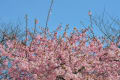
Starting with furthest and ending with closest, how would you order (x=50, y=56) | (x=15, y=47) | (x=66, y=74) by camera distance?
(x=15, y=47) → (x=50, y=56) → (x=66, y=74)

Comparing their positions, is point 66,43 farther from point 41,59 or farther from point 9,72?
point 9,72

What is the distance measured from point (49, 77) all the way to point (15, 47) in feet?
6.95

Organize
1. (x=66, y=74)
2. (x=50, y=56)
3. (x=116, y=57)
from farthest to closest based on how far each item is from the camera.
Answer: (x=116, y=57) < (x=50, y=56) < (x=66, y=74)

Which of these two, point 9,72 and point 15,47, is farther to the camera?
point 15,47

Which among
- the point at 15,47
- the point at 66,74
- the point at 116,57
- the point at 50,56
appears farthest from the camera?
the point at 15,47

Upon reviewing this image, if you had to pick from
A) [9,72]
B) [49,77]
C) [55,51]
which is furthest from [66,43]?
[9,72]

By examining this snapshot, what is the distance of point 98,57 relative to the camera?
7121 millimetres

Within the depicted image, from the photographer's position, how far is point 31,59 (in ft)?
22.5

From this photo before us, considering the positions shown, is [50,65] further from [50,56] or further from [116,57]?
[116,57]

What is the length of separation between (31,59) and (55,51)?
0.81m

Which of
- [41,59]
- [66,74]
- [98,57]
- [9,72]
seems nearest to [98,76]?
[98,57]

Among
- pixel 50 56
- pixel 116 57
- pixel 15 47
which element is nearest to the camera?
pixel 50 56

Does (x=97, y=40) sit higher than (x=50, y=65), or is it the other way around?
(x=97, y=40)

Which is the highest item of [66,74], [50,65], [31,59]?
[31,59]
